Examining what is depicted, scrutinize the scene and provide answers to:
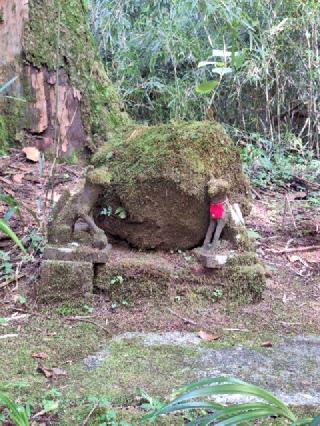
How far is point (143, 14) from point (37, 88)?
7.71ft

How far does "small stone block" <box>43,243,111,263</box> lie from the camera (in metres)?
2.64

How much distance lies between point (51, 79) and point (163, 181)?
216cm

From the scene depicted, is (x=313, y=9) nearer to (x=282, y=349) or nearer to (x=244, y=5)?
(x=244, y=5)

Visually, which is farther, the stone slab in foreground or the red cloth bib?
the red cloth bib

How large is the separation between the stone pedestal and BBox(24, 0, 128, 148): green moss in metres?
2.10

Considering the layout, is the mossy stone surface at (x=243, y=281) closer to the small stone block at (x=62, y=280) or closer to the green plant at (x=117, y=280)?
the green plant at (x=117, y=280)

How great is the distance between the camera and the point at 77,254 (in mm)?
2645

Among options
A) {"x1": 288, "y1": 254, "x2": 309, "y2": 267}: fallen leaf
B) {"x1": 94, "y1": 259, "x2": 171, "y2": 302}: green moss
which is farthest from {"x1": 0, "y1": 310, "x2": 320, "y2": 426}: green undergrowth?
{"x1": 288, "y1": 254, "x2": 309, "y2": 267}: fallen leaf

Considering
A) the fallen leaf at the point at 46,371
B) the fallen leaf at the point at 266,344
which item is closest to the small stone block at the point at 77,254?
the fallen leaf at the point at 46,371

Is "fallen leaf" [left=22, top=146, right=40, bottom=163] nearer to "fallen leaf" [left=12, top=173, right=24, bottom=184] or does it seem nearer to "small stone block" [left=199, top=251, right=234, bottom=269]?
"fallen leaf" [left=12, top=173, right=24, bottom=184]

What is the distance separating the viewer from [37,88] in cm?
450

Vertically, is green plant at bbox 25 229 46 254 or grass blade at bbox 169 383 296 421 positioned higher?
grass blade at bbox 169 383 296 421

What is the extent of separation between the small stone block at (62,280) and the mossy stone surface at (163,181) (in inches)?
15.3

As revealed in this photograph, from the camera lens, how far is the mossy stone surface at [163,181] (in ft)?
9.25
